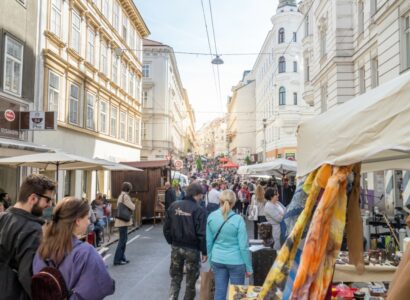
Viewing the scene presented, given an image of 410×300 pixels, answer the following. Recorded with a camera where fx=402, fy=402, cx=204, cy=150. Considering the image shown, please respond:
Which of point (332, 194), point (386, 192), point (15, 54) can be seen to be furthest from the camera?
point (386, 192)

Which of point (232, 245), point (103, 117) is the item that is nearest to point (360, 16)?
point (103, 117)

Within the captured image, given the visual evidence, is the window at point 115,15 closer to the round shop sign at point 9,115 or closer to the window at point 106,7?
the window at point 106,7

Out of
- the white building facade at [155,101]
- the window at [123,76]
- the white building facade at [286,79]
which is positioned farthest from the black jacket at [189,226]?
the white building facade at [155,101]

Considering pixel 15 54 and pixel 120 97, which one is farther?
pixel 120 97

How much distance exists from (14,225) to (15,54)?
516 inches

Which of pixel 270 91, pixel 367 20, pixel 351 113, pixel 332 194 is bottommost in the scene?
pixel 332 194

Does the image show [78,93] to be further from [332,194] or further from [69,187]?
[332,194]

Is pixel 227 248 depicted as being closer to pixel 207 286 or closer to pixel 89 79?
pixel 207 286

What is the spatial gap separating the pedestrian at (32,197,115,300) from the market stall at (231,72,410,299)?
118 cm

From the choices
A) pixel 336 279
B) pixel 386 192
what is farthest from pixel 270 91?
pixel 336 279

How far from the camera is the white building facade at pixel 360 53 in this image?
49.2ft

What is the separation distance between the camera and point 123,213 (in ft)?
33.3

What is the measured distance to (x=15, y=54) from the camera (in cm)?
1441

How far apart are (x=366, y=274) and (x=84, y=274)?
12.0ft
